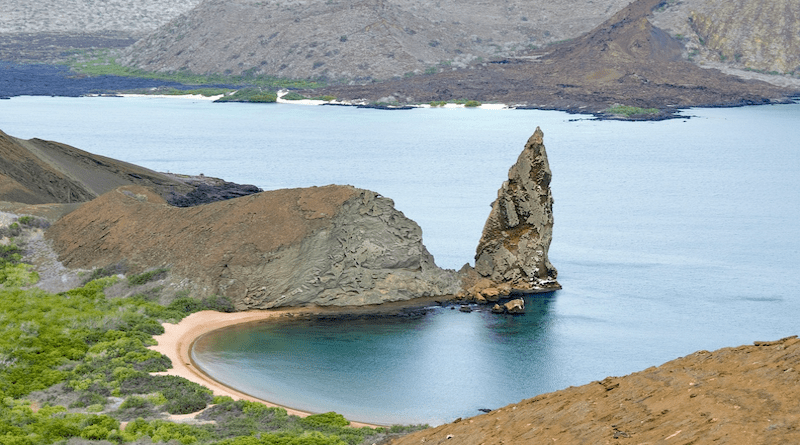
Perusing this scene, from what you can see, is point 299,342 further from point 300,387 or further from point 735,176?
point 735,176

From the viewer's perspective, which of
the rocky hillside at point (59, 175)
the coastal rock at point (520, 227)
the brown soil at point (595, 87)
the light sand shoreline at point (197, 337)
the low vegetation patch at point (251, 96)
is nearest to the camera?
the light sand shoreline at point (197, 337)

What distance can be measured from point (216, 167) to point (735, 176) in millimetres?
53792

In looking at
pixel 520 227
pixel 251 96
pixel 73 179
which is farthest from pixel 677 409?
pixel 251 96

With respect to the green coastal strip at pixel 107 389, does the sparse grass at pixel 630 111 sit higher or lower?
higher

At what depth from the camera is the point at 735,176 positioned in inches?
4469

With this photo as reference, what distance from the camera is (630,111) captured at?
559 feet

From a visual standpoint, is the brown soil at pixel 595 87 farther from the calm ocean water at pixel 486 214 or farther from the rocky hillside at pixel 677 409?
the rocky hillside at pixel 677 409

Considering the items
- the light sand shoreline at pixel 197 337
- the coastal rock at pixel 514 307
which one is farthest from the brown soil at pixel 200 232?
the coastal rock at pixel 514 307

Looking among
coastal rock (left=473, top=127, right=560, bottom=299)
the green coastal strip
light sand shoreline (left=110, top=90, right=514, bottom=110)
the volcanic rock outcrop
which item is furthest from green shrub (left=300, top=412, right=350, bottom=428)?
Result: light sand shoreline (left=110, top=90, right=514, bottom=110)

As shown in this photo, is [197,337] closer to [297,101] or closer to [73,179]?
[73,179]

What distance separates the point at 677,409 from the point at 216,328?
28.0 metres

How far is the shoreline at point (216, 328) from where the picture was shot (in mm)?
37938

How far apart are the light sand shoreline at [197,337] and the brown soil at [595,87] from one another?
132277 millimetres

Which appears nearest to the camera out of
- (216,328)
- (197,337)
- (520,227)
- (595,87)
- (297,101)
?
(197,337)
